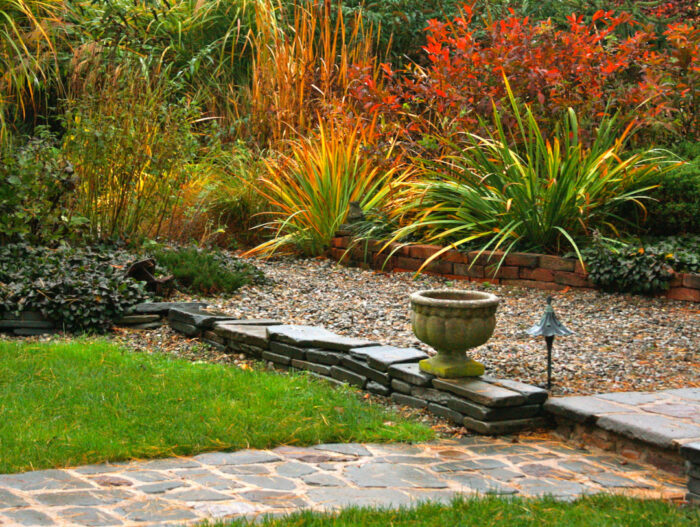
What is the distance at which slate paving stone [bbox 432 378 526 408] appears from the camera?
4117mm

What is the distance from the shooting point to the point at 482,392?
4.18 metres

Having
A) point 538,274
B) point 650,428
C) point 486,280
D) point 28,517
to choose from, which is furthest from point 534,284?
point 28,517

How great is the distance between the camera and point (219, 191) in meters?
9.23

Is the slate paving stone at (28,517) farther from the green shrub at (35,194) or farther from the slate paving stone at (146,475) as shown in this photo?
the green shrub at (35,194)

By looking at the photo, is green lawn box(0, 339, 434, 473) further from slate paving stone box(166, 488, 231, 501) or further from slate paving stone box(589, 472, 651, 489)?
slate paving stone box(589, 472, 651, 489)

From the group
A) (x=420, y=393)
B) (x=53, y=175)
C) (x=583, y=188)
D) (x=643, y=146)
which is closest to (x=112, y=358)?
(x=420, y=393)

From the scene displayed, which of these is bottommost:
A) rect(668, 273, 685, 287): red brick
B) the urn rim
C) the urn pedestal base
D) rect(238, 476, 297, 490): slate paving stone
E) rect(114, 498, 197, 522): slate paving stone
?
rect(238, 476, 297, 490): slate paving stone

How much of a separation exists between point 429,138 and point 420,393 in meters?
4.35

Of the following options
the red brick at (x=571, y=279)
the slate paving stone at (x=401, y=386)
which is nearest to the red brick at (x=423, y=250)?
the red brick at (x=571, y=279)

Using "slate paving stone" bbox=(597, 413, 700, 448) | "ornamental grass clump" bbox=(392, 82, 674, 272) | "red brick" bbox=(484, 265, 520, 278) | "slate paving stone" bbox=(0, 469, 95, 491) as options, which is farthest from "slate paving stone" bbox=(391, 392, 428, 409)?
"red brick" bbox=(484, 265, 520, 278)

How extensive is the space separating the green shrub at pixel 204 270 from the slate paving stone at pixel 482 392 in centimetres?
308

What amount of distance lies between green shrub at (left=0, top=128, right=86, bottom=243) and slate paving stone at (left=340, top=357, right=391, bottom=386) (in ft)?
10.7

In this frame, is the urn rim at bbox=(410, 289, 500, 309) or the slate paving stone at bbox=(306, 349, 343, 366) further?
the slate paving stone at bbox=(306, 349, 343, 366)

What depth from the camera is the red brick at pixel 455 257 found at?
7406 mm
